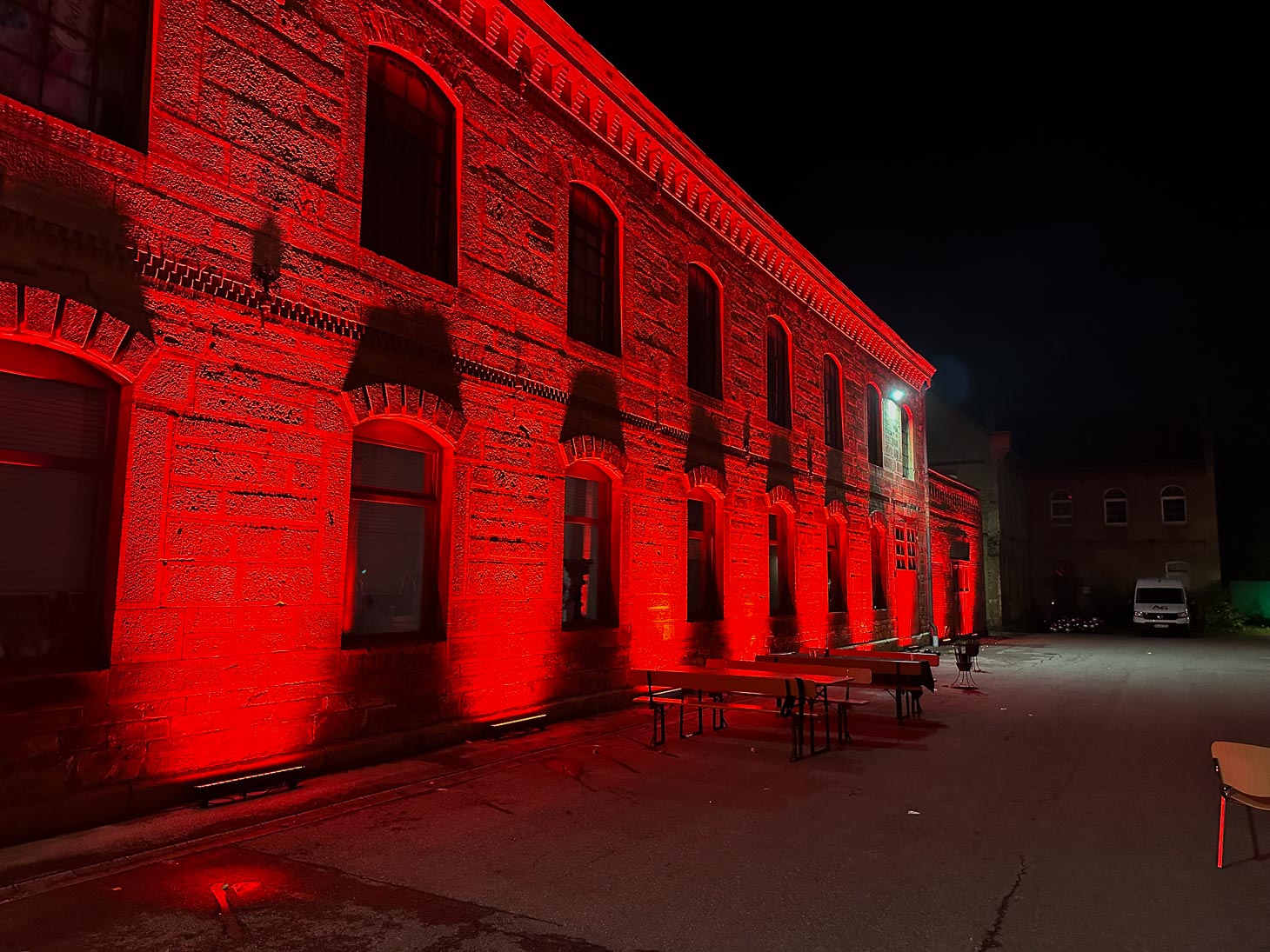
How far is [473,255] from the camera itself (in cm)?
938

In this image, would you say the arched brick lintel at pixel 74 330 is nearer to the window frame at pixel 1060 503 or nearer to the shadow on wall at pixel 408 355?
the shadow on wall at pixel 408 355

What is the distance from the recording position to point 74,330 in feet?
19.0

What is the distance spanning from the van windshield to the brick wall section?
29587mm

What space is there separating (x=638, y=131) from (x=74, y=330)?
29.0ft

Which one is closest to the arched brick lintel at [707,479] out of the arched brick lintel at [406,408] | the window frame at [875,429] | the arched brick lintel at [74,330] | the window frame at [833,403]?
the arched brick lintel at [406,408]

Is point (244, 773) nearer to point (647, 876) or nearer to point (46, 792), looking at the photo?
point (46, 792)

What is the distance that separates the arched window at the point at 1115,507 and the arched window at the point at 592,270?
131ft

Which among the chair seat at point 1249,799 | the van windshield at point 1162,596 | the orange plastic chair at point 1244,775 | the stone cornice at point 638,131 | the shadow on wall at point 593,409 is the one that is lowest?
the chair seat at point 1249,799

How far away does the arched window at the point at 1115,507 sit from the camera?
42.3 metres

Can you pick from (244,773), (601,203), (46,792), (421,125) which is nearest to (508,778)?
(244,773)

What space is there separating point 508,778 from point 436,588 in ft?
7.69

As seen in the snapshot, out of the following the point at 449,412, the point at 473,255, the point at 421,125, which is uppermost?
the point at 421,125

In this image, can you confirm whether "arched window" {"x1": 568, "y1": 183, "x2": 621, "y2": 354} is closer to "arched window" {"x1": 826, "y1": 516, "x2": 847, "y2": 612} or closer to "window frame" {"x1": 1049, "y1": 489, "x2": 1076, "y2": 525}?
"arched window" {"x1": 826, "y1": 516, "x2": 847, "y2": 612}

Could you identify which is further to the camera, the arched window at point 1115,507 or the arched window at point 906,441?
the arched window at point 1115,507
